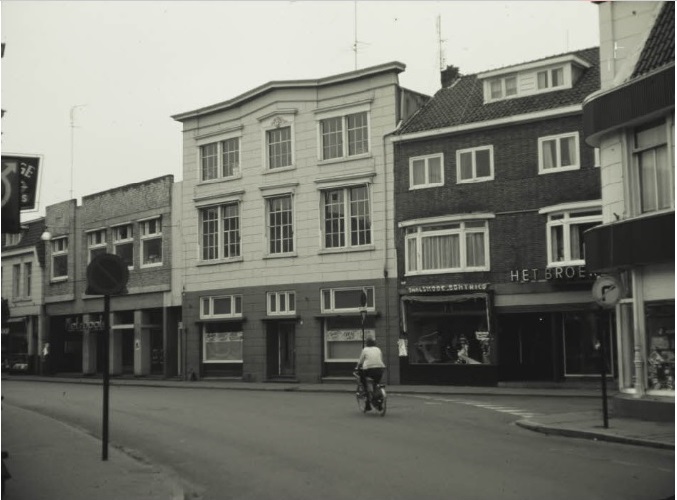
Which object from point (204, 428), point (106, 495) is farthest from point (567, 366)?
point (106, 495)

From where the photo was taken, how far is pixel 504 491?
9773 mm

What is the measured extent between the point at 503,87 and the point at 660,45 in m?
14.9

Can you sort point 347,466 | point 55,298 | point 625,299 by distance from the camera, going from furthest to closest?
point 55,298
point 625,299
point 347,466

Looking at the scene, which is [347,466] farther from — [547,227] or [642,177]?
[547,227]

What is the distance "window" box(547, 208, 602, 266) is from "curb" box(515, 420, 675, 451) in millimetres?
12290

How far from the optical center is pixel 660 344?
17.6m

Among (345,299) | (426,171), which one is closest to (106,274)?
(426,171)

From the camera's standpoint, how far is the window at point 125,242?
43.8 meters

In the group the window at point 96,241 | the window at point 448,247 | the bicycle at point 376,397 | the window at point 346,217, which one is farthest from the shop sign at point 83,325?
the bicycle at point 376,397

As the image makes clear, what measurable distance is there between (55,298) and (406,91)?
81.6 feet

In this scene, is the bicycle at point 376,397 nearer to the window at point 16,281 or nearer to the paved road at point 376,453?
the paved road at point 376,453

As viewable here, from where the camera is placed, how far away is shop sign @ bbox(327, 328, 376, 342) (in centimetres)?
3409

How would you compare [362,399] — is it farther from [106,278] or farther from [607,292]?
[106,278]

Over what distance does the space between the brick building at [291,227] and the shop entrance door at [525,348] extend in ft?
13.8
